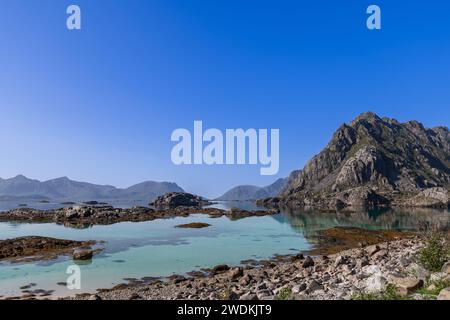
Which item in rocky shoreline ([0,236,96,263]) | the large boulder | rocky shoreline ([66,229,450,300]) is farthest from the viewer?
rocky shoreline ([0,236,96,263])

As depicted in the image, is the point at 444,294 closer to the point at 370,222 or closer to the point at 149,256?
the point at 149,256

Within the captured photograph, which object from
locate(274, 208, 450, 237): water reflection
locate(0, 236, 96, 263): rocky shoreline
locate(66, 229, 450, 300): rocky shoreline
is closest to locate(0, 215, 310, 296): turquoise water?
locate(0, 236, 96, 263): rocky shoreline

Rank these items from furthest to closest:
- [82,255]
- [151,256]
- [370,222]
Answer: [370,222], [151,256], [82,255]

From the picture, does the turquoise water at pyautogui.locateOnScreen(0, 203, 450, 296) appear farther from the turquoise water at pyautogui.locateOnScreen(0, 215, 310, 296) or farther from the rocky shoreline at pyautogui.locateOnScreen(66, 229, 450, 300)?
the rocky shoreline at pyautogui.locateOnScreen(66, 229, 450, 300)

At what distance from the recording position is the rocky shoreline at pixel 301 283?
711 inches

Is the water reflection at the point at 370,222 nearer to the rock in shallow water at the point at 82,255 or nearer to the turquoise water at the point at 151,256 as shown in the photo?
the turquoise water at the point at 151,256

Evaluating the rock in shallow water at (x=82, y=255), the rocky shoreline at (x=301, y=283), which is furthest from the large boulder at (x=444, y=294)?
the rock in shallow water at (x=82, y=255)

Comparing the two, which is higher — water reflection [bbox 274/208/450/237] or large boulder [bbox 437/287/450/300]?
large boulder [bbox 437/287/450/300]

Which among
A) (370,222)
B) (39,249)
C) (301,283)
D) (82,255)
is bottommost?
(370,222)

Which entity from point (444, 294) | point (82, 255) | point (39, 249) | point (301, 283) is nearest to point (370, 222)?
point (82, 255)

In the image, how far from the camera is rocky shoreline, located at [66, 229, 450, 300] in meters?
18.1

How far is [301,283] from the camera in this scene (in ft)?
80.6

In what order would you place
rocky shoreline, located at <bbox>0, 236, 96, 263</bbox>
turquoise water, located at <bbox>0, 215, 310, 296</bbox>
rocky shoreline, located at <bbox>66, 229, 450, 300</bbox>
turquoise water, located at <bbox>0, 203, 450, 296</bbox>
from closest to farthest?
rocky shoreline, located at <bbox>66, 229, 450, 300</bbox>
turquoise water, located at <bbox>0, 203, 450, 296</bbox>
turquoise water, located at <bbox>0, 215, 310, 296</bbox>
rocky shoreline, located at <bbox>0, 236, 96, 263</bbox>
